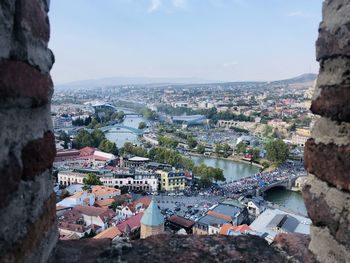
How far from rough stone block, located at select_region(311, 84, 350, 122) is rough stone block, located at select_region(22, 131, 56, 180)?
49cm

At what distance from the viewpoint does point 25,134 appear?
2.00 ft

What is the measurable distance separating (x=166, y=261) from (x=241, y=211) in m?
11.4

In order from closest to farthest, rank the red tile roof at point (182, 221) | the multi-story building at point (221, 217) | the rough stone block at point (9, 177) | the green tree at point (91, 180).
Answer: the rough stone block at point (9, 177), the red tile roof at point (182, 221), the multi-story building at point (221, 217), the green tree at point (91, 180)

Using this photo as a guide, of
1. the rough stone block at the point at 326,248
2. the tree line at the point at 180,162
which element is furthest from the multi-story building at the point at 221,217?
the rough stone block at the point at 326,248

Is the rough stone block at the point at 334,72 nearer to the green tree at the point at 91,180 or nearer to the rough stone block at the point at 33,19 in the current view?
the rough stone block at the point at 33,19

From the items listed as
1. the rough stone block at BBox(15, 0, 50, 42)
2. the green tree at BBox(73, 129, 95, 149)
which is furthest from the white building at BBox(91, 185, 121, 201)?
the rough stone block at BBox(15, 0, 50, 42)

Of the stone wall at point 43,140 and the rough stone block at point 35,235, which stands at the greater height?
the stone wall at point 43,140

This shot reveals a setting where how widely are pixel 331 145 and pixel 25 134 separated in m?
0.51

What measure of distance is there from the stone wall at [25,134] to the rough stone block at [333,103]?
19.4 inches

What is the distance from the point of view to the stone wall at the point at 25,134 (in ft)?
1.78

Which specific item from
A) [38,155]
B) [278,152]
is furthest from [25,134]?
[278,152]

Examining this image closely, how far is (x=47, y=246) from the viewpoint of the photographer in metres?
0.72

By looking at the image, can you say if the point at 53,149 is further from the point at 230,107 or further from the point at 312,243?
the point at 230,107

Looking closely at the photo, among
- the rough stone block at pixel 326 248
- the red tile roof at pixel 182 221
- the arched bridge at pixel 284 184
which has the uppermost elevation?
the rough stone block at pixel 326 248
